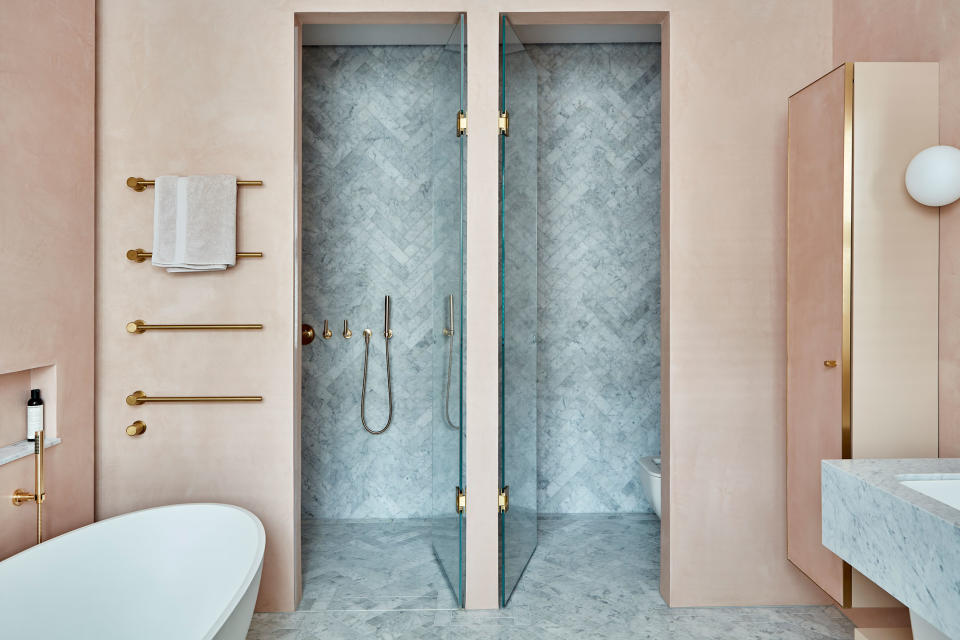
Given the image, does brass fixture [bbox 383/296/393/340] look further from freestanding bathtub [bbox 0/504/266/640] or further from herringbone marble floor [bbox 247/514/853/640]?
freestanding bathtub [bbox 0/504/266/640]

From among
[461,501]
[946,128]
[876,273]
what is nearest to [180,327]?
[461,501]

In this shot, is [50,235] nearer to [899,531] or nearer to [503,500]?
[503,500]

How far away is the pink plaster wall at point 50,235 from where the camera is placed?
179cm

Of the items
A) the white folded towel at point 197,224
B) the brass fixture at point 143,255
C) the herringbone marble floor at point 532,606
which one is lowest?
the herringbone marble floor at point 532,606

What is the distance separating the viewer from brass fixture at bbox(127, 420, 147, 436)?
221cm

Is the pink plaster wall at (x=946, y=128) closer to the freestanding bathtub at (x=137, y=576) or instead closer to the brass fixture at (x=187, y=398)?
the freestanding bathtub at (x=137, y=576)

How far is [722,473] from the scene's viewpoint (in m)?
2.30

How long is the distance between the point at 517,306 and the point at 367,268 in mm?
1155

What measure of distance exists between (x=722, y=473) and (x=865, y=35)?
69.9 inches

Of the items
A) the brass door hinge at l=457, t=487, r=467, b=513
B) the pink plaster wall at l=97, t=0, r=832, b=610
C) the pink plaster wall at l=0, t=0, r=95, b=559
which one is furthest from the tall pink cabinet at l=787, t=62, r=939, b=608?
the pink plaster wall at l=0, t=0, r=95, b=559

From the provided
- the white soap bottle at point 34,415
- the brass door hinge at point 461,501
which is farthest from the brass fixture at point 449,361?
the white soap bottle at point 34,415

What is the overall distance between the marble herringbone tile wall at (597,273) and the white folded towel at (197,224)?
1676 millimetres

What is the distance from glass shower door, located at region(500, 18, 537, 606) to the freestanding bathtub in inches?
40.4

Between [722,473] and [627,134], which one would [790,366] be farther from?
[627,134]
